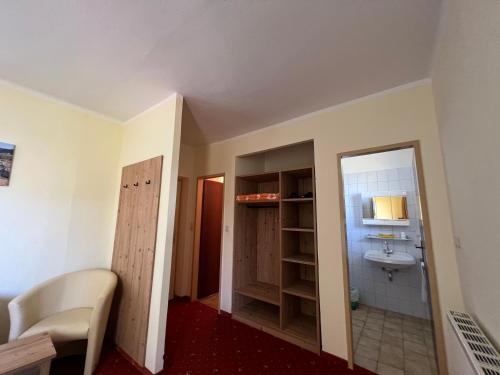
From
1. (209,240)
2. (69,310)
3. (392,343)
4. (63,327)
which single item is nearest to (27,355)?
(63,327)

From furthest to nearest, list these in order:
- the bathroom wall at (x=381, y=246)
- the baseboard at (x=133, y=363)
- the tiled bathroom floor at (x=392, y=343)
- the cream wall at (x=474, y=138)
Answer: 1. the bathroom wall at (x=381, y=246)
2. the tiled bathroom floor at (x=392, y=343)
3. the baseboard at (x=133, y=363)
4. the cream wall at (x=474, y=138)

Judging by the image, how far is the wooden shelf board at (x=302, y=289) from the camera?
2278 mm

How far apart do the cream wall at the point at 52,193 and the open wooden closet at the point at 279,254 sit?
1.79m

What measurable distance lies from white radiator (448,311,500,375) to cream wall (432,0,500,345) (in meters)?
0.06

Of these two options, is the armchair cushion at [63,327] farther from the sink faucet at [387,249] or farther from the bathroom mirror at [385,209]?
the sink faucet at [387,249]

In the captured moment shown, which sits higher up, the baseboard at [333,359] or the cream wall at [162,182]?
the cream wall at [162,182]

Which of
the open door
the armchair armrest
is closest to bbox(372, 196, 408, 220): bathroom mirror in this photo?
the open door

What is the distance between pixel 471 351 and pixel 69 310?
10.0 feet

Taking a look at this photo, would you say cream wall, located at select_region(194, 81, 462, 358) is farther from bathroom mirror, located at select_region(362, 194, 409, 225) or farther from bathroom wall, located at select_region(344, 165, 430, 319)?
bathroom mirror, located at select_region(362, 194, 409, 225)

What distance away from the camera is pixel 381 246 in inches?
118

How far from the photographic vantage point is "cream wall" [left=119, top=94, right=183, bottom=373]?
1.79 m

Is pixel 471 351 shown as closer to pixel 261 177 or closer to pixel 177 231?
pixel 261 177

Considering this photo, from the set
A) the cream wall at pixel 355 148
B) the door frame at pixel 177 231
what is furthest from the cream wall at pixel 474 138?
the door frame at pixel 177 231

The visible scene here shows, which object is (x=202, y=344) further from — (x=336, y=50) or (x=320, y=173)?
(x=336, y=50)
